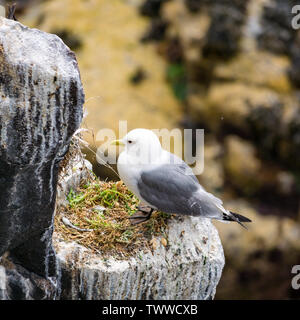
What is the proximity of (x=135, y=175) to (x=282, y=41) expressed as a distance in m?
7.68

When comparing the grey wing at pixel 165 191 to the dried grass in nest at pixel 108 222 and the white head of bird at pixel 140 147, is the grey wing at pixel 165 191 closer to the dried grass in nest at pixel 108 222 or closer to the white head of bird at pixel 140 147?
the white head of bird at pixel 140 147

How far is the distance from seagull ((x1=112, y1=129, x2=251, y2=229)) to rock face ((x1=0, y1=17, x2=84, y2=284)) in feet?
2.44

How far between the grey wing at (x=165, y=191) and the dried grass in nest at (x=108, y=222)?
228 mm

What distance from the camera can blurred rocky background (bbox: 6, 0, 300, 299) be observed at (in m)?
9.15

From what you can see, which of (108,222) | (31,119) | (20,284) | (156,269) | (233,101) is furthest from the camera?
(233,101)

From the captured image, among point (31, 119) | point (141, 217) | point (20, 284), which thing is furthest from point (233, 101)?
point (31, 119)

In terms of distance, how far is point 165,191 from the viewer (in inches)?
139

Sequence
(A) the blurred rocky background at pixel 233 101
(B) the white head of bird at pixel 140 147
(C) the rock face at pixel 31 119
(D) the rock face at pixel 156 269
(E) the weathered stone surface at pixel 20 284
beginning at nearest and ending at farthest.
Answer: (C) the rock face at pixel 31 119 < (E) the weathered stone surface at pixel 20 284 < (D) the rock face at pixel 156 269 < (B) the white head of bird at pixel 140 147 < (A) the blurred rocky background at pixel 233 101

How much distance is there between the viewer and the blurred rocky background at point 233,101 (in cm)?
915

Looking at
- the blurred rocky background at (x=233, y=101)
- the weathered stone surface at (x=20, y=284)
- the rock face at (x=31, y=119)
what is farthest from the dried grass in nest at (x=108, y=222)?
the blurred rocky background at (x=233, y=101)

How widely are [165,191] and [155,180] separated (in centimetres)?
10

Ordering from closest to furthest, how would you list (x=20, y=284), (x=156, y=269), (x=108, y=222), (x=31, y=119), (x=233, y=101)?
(x=31, y=119) → (x=20, y=284) → (x=156, y=269) → (x=108, y=222) → (x=233, y=101)

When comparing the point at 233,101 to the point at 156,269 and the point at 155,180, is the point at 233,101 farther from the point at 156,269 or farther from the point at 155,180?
the point at 156,269
